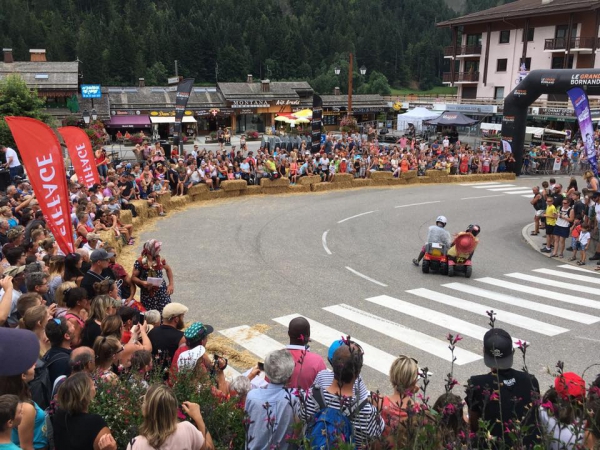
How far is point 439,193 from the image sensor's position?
1007 inches

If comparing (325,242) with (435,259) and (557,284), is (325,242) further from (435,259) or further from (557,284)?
(557,284)

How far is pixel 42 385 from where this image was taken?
4.72 meters

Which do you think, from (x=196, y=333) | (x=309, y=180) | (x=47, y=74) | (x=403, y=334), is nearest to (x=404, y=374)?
(x=196, y=333)

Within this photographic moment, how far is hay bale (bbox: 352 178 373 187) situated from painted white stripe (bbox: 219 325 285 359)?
18.3m

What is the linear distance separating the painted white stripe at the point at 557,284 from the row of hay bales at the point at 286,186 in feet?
33.2

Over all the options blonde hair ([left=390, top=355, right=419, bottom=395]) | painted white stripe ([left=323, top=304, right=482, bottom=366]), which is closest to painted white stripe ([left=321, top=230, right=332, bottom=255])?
painted white stripe ([left=323, top=304, right=482, bottom=366])

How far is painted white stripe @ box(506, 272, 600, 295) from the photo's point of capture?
12.1 m

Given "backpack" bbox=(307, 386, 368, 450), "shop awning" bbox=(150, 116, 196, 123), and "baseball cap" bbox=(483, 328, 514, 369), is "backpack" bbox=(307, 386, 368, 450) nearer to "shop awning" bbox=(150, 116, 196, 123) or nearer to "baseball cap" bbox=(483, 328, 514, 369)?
"baseball cap" bbox=(483, 328, 514, 369)

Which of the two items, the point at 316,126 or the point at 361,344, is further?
the point at 316,126

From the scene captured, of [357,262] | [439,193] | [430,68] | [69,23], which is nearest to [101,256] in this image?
[357,262]

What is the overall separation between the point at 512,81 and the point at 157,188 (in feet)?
162

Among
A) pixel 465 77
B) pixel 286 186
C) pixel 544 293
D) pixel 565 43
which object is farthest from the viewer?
pixel 465 77

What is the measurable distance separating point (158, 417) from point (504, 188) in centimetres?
2674

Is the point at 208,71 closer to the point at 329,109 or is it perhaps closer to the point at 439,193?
the point at 329,109
